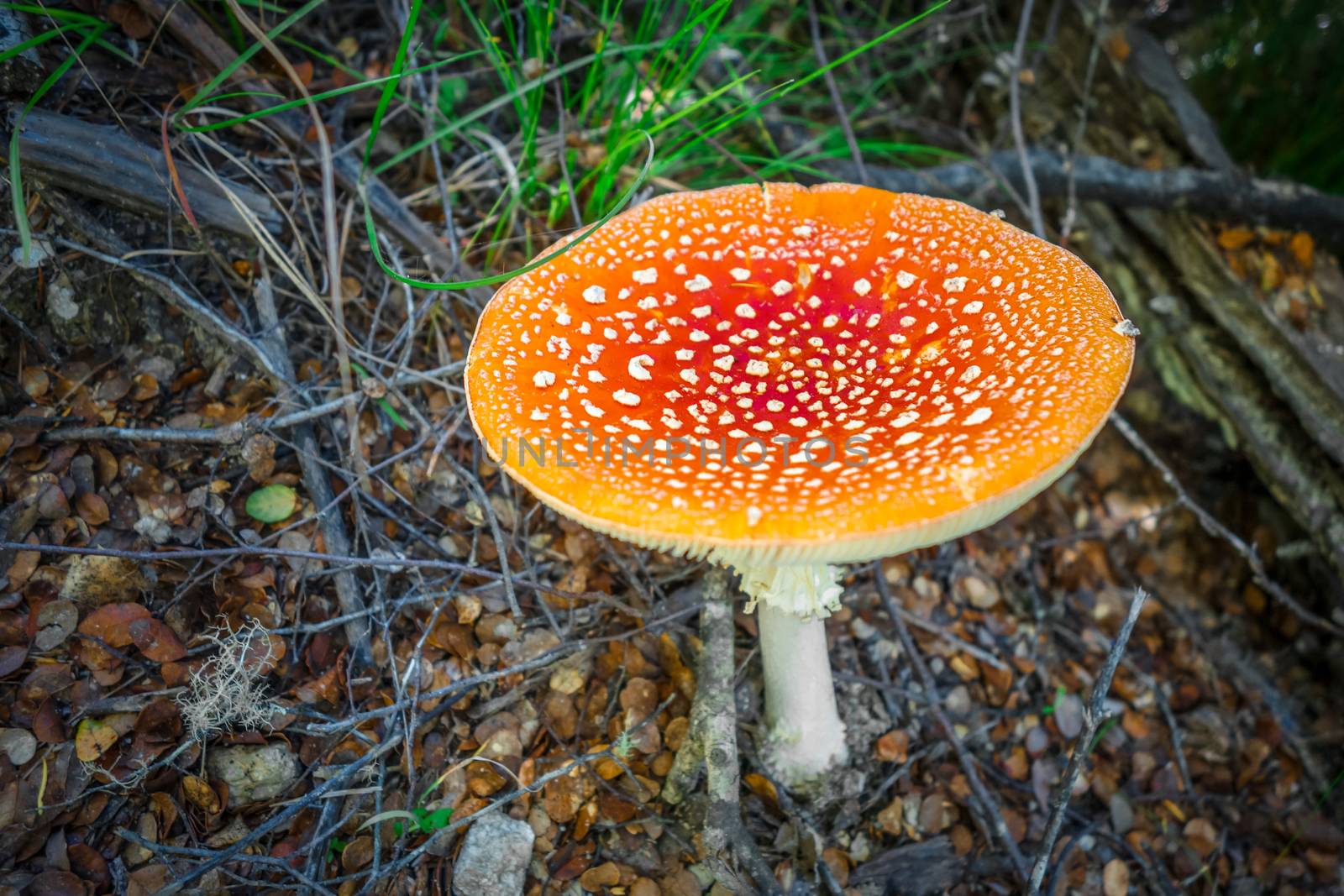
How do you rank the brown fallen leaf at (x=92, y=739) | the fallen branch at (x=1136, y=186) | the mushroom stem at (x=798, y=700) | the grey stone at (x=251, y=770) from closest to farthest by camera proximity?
the brown fallen leaf at (x=92, y=739), the grey stone at (x=251, y=770), the mushroom stem at (x=798, y=700), the fallen branch at (x=1136, y=186)

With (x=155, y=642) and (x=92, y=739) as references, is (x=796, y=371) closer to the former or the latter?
(x=155, y=642)

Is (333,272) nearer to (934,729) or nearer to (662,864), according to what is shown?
(662,864)

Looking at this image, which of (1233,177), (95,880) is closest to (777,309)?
(95,880)

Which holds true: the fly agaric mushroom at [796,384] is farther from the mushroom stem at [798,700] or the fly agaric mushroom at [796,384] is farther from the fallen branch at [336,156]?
the fallen branch at [336,156]

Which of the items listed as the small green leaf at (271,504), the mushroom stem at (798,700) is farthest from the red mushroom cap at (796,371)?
the small green leaf at (271,504)

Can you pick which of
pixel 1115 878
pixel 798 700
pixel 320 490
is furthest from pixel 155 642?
pixel 1115 878

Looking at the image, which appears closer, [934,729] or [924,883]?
[924,883]
